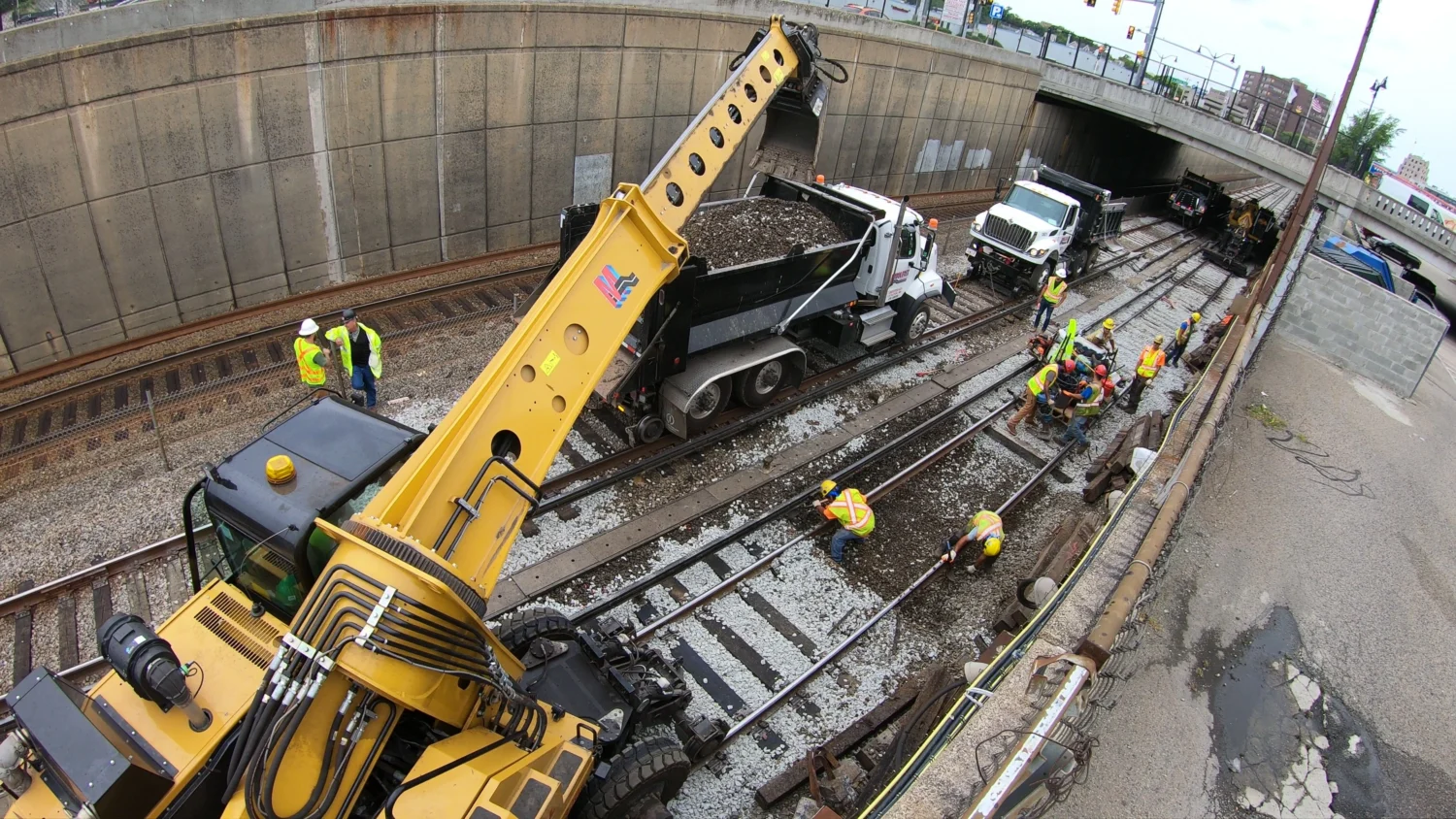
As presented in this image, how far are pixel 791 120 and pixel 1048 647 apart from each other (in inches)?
339

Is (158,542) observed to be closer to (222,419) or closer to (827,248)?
(222,419)

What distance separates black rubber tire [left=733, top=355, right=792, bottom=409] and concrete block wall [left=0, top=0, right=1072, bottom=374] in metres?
6.57

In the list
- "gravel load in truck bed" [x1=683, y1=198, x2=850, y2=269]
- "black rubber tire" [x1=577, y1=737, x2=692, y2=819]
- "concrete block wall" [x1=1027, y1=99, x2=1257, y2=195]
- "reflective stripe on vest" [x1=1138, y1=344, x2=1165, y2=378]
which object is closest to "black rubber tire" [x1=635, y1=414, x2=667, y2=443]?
"gravel load in truck bed" [x1=683, y1=198, x2=850, y2=269]

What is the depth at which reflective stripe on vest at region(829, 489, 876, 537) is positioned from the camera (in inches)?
328

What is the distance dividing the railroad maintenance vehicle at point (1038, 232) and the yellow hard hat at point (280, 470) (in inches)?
585

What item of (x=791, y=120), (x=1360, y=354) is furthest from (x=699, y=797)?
(x=1360, y=354)

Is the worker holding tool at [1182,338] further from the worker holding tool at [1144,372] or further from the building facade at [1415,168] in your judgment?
the building facade at [1415,168]

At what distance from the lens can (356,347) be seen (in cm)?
912

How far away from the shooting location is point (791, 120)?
1141cm

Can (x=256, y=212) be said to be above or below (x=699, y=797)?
above

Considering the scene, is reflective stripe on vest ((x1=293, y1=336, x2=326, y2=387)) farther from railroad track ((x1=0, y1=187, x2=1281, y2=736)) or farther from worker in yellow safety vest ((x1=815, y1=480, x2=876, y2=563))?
worker in yellow safety vest ((x1=815, y1=480, x2=876, y2=563))

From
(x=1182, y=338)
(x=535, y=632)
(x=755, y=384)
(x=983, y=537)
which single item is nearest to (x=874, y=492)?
(x=983, y=537)

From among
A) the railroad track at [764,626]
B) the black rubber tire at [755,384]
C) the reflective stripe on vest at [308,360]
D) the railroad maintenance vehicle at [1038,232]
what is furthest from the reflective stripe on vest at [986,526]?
the railroad maintenance vehicle at [1038,232]

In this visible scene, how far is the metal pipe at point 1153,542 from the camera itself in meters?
5.32
